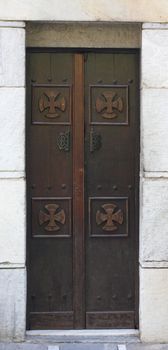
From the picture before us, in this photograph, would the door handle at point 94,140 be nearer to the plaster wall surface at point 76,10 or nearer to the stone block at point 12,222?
the stone block at point 12,222

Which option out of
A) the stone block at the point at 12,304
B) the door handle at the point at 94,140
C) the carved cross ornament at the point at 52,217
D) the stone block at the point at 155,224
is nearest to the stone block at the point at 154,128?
the stone block at the point at 155,224

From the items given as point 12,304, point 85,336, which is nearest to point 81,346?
point 85,336

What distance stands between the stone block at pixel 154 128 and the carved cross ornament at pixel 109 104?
317 millimetres

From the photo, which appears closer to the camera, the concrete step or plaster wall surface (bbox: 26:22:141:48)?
the concrete step

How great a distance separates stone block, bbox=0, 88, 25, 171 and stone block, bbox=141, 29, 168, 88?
112cm

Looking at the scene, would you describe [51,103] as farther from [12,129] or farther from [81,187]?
[81,187]

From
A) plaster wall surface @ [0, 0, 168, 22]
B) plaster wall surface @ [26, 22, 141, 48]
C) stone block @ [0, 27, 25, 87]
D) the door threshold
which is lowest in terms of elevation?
the door threshold

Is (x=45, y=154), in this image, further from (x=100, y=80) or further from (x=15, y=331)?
(x=15, y=331)

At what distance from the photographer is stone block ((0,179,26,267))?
5.75 metres

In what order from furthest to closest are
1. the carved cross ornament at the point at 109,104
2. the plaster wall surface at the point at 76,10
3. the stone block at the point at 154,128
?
the carved cross ornament at the point at 109,104 → the stone block at the point at 154,128 → the plaster wall surface at the point at 76,10

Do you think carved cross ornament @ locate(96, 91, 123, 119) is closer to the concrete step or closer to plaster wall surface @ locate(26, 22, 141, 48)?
plaster wall surface @ locate(26, 22, 141, 48)

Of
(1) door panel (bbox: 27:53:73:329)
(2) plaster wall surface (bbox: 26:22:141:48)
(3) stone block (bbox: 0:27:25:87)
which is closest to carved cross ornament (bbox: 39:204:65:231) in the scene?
(1) door panel (bbox: 27:53:73:329)

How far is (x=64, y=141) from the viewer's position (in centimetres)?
599

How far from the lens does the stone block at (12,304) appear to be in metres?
5.80
